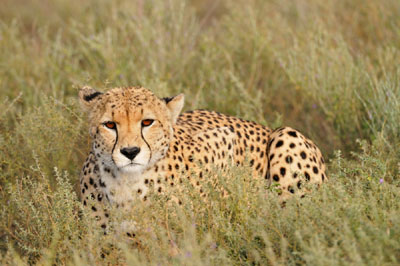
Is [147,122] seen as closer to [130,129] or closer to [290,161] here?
[130,129]

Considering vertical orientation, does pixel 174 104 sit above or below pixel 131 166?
above

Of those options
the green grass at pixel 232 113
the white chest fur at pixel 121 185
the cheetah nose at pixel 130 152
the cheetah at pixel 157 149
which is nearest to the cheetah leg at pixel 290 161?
the cheetah at pixel 157 149

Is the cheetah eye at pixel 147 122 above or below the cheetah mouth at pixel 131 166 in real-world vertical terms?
above

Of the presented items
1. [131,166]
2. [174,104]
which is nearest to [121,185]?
[131,166]

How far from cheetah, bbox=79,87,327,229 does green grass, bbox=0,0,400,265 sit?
161mm

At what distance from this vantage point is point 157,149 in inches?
102

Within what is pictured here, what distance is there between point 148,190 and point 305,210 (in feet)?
2.68

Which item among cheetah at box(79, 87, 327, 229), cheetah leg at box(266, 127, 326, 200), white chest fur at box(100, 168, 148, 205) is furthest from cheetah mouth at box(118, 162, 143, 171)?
cheetah leg at box(266, 127, 326, 200)

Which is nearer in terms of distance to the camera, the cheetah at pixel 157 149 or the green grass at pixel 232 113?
the green grass at pixel 232 113

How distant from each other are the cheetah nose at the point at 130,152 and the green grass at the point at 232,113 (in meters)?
0.21

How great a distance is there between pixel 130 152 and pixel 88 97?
1.76ft

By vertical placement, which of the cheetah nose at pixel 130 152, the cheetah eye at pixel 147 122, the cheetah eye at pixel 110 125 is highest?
the cheetah eye at pixel 147 122

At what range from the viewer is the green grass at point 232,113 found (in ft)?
6.97

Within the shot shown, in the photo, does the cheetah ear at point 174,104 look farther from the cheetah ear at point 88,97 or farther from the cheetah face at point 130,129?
the cheetah ear at point 88,97
